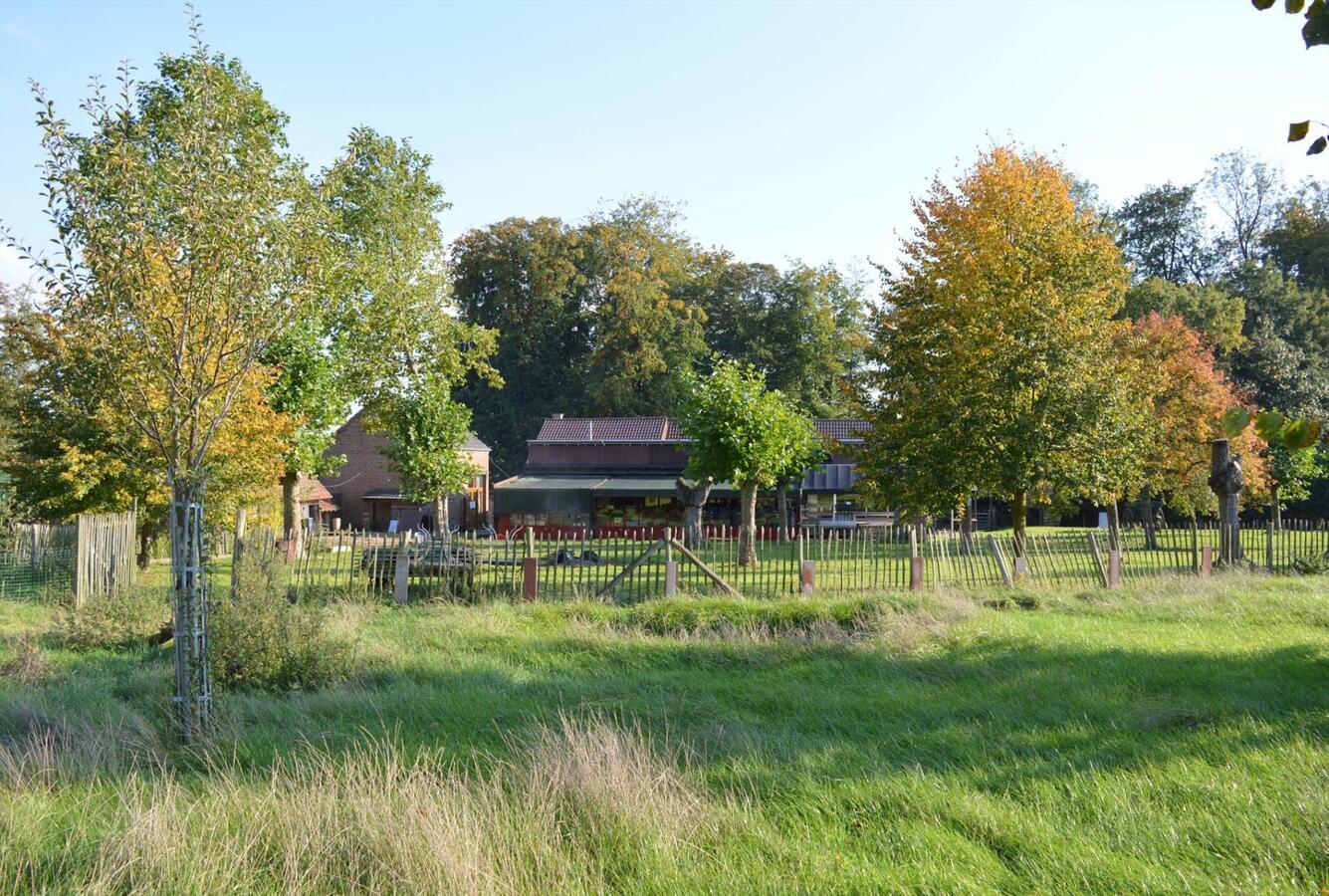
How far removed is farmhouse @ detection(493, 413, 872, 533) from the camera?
43125mm

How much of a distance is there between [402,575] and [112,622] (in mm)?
4574

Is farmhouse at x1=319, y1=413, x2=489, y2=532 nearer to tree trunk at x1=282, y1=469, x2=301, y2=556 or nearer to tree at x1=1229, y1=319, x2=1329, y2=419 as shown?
tree trunk at x1=282, y1=469, x2=301, y2=556

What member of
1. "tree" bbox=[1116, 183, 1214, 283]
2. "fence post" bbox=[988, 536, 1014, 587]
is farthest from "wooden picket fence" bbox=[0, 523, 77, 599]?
"tree" bbox=[1116, 183, 1214, 283]

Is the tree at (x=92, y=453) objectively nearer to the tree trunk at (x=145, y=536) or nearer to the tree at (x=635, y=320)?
the tree trunk at (x=145, y=536)

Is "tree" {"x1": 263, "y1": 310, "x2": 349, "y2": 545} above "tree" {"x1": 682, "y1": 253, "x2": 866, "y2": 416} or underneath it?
underneath

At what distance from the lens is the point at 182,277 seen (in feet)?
22.5

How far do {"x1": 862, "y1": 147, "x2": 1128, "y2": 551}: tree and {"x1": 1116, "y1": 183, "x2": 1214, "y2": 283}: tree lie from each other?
3108cm

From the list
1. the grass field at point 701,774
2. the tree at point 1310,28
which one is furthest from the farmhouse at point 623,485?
the tree at point 1310,28

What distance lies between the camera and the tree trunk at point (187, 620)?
21.4 ft

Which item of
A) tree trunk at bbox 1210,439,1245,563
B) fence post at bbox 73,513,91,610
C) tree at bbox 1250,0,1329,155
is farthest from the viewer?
tree trunk at bbox 1210,439,1245,563

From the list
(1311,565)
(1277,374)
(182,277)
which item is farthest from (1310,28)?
(1277,374)

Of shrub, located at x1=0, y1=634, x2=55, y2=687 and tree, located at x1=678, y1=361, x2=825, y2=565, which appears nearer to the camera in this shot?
shrub, located at x1=0, y1=634, x2=55, y2=687

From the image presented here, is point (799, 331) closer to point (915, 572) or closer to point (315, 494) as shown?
point (315, 494)

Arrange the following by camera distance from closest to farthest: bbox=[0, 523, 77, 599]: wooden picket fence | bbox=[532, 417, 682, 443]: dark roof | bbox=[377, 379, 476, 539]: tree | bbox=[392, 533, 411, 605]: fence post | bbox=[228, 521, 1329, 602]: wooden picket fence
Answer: bbox=[392, 533, 411, 605]: fence post < bbox=[228, 521, 1329, 602]: wooden picket fence < bbox=[0, 523, 77, 599]: wooden picket fence < bbox=[377, 379, 476, 539]: tree < bbox=[532, 417, 682, 443]: dark roof
